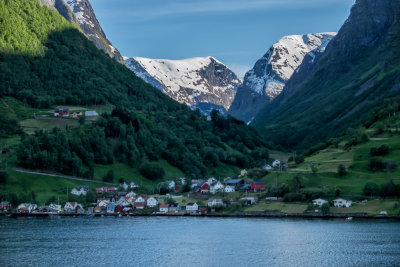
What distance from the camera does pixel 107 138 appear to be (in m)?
198

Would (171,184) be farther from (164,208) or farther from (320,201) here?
(320,201)

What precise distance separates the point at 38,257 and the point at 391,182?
78.7 m

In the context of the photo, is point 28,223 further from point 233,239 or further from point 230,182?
point 230,182

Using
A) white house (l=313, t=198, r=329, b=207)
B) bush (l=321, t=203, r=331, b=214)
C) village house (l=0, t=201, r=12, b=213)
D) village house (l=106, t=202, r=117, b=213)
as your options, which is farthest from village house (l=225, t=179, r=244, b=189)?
village house (l=0, t=201, r=12, b=213)

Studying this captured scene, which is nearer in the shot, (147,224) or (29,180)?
(147,224)

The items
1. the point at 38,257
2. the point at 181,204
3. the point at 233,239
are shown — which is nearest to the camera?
the point at 38,257

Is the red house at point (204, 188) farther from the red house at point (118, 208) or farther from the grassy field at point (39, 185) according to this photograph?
the grassy field at point (39, 185)

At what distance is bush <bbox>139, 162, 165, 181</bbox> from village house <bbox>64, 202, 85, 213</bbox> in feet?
136

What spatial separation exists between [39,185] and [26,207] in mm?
13861

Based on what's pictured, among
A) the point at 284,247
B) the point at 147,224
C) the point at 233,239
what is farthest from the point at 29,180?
the point at 284,247

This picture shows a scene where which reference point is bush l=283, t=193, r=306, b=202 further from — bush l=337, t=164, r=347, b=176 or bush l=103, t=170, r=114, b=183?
bush l=103, t=170, r=114, b=183

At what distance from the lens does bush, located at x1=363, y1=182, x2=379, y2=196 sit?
12712 cm

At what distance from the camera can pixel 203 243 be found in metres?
92.4

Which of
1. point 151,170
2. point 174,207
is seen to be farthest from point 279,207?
point 151,170
